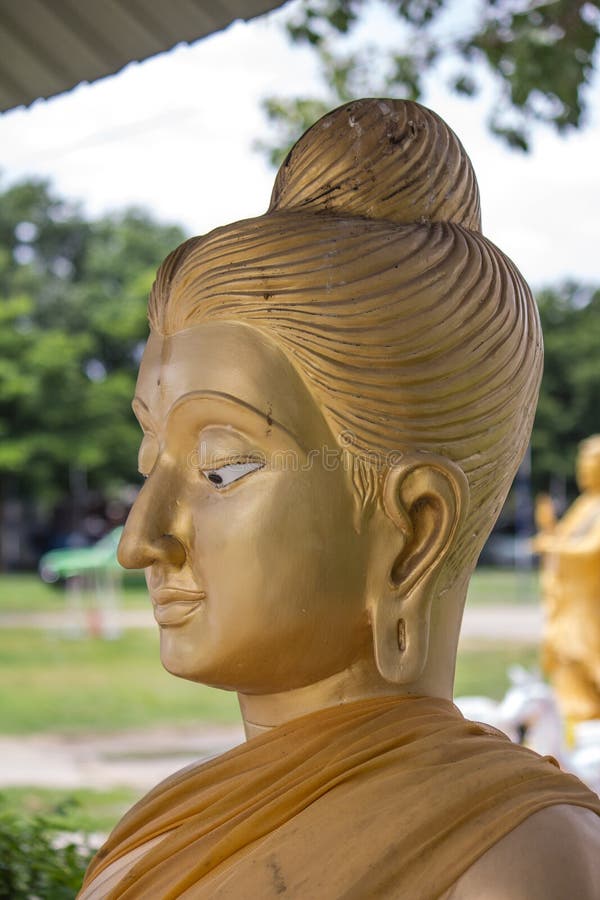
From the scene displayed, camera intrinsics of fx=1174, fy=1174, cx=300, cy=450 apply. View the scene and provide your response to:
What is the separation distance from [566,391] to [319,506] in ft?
106

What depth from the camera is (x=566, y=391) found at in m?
32.9

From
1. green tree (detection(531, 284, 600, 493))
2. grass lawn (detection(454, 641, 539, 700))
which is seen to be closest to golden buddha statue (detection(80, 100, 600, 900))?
grass lawn (detection(454, 641, 539, 700))

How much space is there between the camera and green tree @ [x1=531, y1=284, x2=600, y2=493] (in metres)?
31.3

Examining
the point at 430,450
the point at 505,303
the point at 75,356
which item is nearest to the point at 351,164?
the point at 505,303

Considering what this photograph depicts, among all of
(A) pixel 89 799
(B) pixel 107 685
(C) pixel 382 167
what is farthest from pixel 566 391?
Result: (C) pixel 382 167

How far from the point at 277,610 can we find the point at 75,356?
2626 cm

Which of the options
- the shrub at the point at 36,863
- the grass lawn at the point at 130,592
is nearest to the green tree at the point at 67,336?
the grass lawn at the point at 130,592

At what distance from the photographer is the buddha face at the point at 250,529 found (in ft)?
5.32

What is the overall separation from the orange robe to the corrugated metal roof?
1543 mm

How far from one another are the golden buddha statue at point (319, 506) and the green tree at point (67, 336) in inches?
964

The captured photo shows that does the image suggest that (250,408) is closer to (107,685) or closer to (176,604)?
(176,604)

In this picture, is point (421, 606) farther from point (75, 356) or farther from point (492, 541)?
point (492, 541)

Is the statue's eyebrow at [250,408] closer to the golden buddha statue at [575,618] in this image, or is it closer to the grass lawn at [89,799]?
the grass lawn at [89,799]

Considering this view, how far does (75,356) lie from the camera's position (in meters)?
27.2
